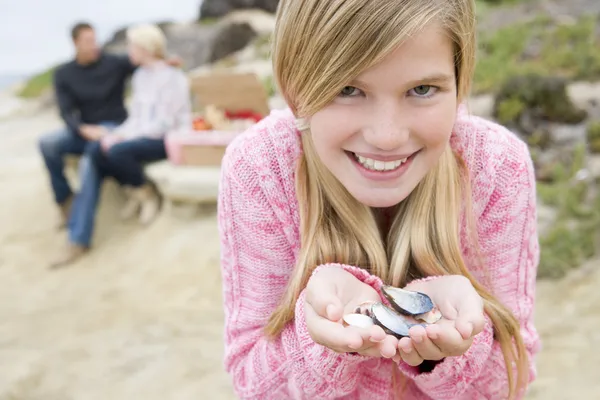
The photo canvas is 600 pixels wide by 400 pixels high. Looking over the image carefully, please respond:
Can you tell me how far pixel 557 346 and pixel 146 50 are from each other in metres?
3.10

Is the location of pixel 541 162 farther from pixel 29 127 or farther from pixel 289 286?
pixel 29 127

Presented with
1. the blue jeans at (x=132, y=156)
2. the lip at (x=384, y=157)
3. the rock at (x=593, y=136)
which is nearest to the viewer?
the lip at (x=384, y=157)

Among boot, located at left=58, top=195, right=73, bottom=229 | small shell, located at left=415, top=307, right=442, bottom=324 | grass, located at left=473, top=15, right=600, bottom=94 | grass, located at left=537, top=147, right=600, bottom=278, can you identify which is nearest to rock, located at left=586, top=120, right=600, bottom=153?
grass, located at left=537, top=147, right=600, bottom=278

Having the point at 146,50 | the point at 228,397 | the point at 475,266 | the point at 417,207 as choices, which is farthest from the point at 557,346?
the point at 146,50

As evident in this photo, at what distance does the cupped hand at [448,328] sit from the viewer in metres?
0.76

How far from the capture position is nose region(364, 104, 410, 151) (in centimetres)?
79

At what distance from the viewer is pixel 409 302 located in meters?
0.81

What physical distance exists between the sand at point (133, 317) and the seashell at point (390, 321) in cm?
156

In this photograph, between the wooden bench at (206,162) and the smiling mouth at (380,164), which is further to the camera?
the wooden bench at (206,162)

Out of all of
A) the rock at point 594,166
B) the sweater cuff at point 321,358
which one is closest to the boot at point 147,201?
the rock at point 594,166

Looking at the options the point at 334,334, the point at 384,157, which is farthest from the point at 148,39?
the point at 334,334

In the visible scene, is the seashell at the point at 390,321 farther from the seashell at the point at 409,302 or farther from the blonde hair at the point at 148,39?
the blonde hair at the point at 148,39

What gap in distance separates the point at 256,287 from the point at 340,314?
31 centimetres

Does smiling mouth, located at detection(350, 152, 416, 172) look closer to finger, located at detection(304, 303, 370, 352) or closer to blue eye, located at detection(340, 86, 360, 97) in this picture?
blue eye, located at detection(340, 86, 360, 97)
